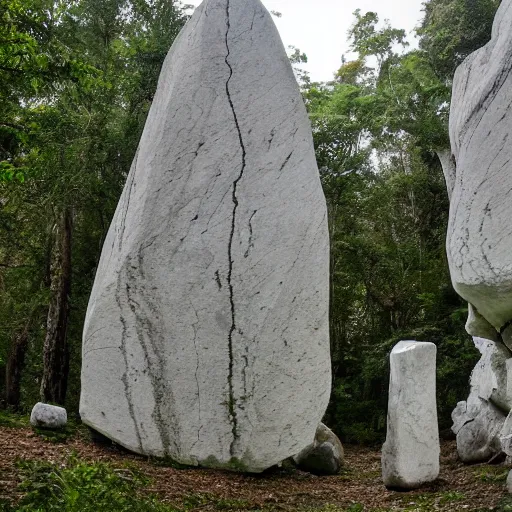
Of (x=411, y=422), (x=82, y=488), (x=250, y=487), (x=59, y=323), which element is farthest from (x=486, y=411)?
(x=82, y=488)

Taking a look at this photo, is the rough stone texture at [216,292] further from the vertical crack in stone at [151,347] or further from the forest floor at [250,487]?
the forest floor at [250,487]

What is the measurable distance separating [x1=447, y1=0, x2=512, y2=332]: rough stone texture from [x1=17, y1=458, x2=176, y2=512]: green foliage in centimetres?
257

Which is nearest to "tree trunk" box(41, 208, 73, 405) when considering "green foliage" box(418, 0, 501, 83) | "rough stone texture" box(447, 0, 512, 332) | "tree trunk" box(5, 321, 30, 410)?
"tree trunk" box(5, 321, 30, 410)

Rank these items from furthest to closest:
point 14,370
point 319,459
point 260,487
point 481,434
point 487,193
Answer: point 14,370
point 481,434
point 319,459
point 260,487
point 487,193

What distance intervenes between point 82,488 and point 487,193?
3.25 metres

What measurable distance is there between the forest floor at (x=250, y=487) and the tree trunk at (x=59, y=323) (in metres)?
3.46

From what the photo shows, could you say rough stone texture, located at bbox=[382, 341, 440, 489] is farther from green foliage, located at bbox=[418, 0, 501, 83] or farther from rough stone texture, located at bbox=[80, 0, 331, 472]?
green foliage, located at bbox=[418, 0, 501, 83]

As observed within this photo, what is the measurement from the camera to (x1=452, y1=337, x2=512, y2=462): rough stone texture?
7.84m

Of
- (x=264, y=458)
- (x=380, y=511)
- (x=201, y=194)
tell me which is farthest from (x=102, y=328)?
(x=380, y=511)

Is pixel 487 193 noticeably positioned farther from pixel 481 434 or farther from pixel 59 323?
pixel 59 323

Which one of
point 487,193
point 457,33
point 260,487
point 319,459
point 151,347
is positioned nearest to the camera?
point 487,193

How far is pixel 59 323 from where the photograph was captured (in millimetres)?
8969

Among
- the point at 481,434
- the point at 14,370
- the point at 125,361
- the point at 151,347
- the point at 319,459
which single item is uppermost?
the point at 151,347

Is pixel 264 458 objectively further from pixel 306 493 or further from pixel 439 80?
pixel 439 80
